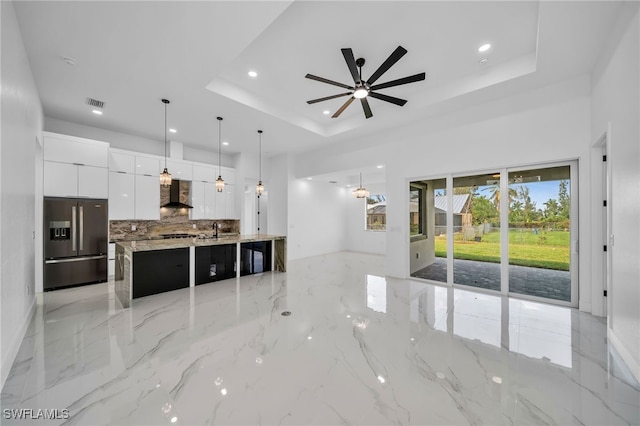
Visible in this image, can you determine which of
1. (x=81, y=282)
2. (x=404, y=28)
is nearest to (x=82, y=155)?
(x=81, y=282)

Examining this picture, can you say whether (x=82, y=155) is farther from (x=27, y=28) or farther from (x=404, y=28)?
(x=404, y=28)

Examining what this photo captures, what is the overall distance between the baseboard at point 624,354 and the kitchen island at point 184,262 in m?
5.02

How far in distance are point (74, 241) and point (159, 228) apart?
5.90 feet

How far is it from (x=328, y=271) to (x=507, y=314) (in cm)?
351

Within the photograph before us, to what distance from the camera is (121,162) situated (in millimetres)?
5582

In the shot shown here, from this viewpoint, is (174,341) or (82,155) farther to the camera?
(82,155)

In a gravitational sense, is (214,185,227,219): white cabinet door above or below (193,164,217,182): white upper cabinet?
below

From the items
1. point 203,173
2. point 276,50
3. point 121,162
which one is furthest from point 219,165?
point 276,50

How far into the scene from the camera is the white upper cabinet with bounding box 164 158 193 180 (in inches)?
247

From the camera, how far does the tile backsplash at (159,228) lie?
19.3 ft

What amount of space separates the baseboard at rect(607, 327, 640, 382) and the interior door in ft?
24.3

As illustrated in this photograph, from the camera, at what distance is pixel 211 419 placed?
5.54 feet

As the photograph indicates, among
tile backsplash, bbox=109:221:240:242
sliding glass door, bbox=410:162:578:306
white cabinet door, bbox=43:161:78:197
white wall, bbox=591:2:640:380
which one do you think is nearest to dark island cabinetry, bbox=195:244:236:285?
tile backsplash, bbox=109:221:240:242

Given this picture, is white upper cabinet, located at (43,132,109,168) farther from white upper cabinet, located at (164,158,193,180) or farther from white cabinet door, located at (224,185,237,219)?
white cabinet door, located at (224,185,237,219)
